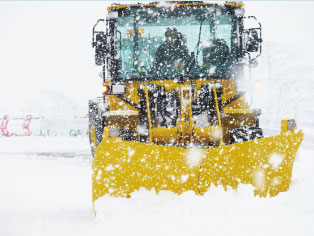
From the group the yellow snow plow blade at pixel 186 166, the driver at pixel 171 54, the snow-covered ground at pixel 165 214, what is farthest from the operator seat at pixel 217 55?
the snow-covered ground at pixel 165 214

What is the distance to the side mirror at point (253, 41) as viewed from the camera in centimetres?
564

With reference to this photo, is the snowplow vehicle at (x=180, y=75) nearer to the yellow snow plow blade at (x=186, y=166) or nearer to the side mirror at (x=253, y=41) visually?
the side mirror at (x=253, y=41)

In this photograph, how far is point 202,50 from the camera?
18.9 ft

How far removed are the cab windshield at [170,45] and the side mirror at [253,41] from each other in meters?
0.28

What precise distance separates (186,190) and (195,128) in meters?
1.16

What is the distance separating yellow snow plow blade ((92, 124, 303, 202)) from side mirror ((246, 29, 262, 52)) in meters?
1.78

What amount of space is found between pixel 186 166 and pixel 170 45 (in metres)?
2.15

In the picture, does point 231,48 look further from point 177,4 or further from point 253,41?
point 177,4

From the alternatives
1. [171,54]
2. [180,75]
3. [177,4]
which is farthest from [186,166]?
[177,4]

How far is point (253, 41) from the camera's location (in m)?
5.66

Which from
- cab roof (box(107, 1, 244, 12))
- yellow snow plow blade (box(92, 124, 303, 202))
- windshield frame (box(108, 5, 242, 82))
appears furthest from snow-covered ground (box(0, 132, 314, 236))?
cab roof (box(107, 1, 244, 12))

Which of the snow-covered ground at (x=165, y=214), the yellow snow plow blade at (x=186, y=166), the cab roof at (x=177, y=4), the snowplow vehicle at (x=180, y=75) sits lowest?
the snow-covered ground at (x=165, y=214)

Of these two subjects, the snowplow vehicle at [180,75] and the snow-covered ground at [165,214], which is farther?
the snowplow vehicle at [180,75]

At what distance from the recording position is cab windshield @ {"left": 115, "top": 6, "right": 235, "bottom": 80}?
5734mm
